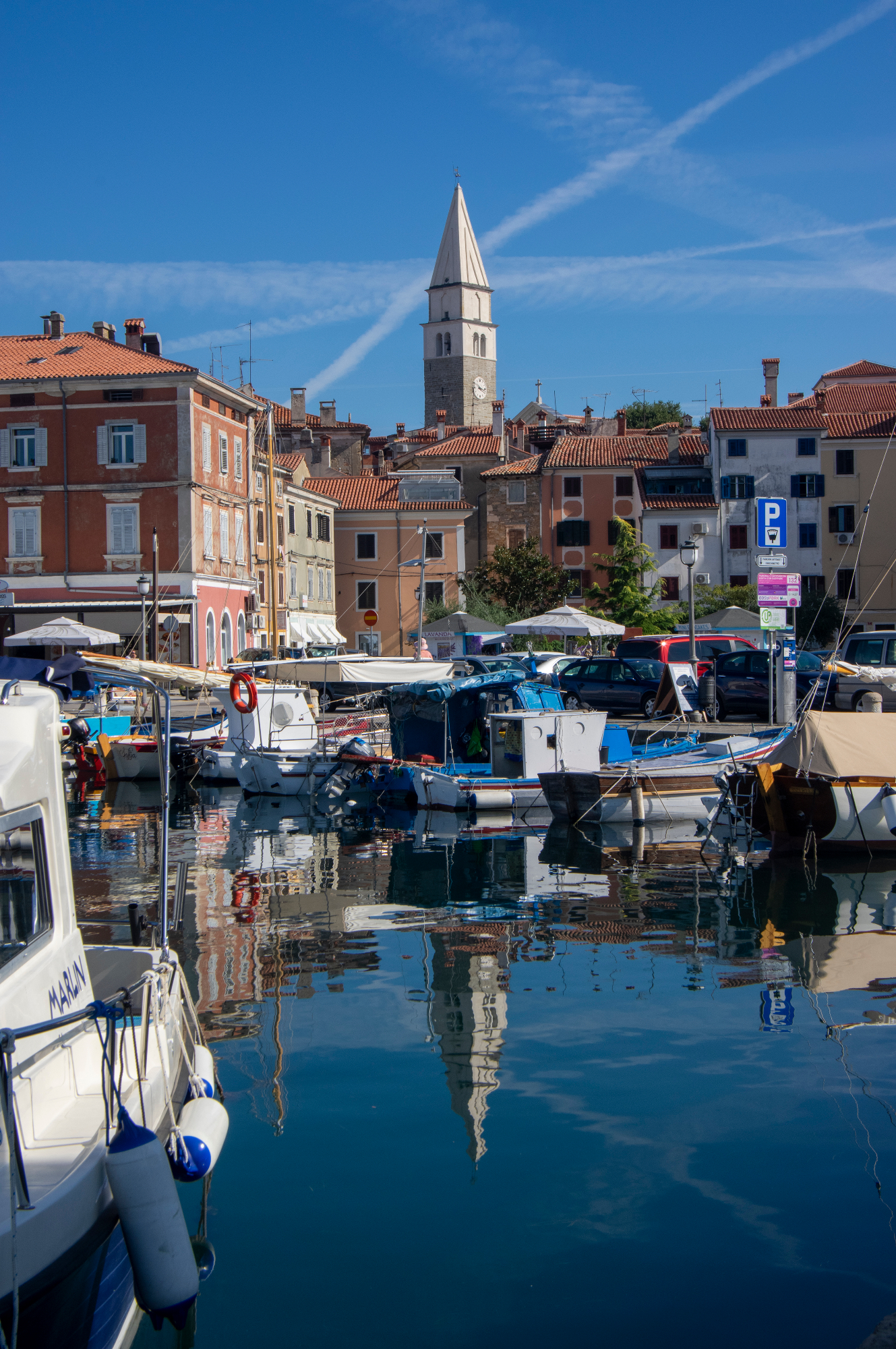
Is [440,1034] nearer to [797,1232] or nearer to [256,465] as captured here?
[797,1232]

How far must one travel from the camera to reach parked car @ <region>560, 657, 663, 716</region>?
31.0m

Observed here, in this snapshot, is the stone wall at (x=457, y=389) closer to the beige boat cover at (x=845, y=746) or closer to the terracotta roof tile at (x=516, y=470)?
the terracotta roof tile at (x=516, y=470)

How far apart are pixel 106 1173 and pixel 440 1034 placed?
515 centimetres

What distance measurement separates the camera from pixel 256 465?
52938mm

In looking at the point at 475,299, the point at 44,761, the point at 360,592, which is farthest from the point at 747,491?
the point at 475,299

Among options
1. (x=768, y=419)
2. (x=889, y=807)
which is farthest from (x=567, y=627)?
(x=768, y=419)

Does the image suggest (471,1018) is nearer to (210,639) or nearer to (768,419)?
(210,639)

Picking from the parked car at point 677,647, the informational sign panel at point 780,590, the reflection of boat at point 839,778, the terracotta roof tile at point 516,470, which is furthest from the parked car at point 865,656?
the terracotta roof tile at point 516,470

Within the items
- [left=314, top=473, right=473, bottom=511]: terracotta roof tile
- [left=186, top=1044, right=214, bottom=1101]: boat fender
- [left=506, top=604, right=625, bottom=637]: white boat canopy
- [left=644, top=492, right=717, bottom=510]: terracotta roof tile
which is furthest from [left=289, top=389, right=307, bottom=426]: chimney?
[left=186, top=1044, right=214, bottom=1101]: boat fender

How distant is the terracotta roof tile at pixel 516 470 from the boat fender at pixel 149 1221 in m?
59.9

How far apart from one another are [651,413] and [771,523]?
258ft

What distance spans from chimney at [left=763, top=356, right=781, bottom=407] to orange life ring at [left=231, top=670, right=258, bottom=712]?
47.8 m

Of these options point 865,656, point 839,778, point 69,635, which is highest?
point 69,635

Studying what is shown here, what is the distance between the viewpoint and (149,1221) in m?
4.92
